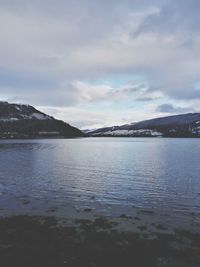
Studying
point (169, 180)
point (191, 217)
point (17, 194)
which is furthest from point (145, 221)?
point (169, 180)

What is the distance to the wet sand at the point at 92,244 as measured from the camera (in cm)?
1758

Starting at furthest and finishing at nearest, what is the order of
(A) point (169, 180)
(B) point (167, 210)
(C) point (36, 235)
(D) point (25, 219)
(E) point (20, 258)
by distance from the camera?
(A) point (169, 180) → (B) point (167, 210) → (D) point (25, 219) → (C) point (36, 235) → (E) point (20, 258)

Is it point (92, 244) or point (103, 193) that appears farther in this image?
point (103, 193)

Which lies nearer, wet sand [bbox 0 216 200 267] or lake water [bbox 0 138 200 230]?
wet sand [bbox 0 216 200 267]

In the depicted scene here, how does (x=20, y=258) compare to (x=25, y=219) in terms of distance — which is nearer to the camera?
(x=20, y=258)

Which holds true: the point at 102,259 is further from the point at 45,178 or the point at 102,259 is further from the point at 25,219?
the point at 45,178

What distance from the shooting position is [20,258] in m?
17.8

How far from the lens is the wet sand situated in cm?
1758

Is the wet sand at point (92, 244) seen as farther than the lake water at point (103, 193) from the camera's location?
No

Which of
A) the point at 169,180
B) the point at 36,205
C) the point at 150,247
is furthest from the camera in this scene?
the point at 169,180

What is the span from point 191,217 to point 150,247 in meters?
9.27

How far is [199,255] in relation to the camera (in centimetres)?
1858

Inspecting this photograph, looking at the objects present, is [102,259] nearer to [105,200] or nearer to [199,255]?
[199,255]

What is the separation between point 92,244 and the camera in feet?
66.6
